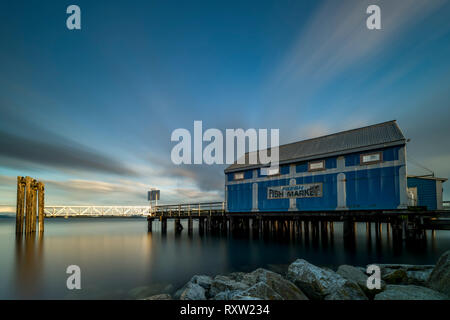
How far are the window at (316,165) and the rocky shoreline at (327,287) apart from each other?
11016 millimetres

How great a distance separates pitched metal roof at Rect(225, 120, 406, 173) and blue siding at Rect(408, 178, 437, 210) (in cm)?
640

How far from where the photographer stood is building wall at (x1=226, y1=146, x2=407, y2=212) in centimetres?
1572

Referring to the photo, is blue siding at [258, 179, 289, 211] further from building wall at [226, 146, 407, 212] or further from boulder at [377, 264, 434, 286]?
boulder at [377, 264, 434, 286]

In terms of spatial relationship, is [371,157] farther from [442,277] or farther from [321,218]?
[442,277]

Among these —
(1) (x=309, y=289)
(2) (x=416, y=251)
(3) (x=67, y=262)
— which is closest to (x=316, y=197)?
(2) (x=416, y=251)

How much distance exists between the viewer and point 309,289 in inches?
276

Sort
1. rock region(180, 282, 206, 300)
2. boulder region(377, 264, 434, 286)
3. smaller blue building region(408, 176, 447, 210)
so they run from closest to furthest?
rock region(180, 282, 206, 300), boulder region(377, 264, 434, 286), smaller blue building region(408, 176, 447, 210)

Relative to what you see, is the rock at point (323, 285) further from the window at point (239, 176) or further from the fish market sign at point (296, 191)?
the window at point (239, 176)

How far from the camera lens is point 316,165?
63.6 ft

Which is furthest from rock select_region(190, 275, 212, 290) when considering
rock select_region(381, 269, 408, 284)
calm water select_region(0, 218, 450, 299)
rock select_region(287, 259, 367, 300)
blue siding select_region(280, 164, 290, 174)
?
blue siding select_region(280, 164, 290, 174)

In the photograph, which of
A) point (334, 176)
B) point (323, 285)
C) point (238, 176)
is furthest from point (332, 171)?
point (323, 285)

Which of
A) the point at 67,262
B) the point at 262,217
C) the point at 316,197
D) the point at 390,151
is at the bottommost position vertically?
the point at 67,262
